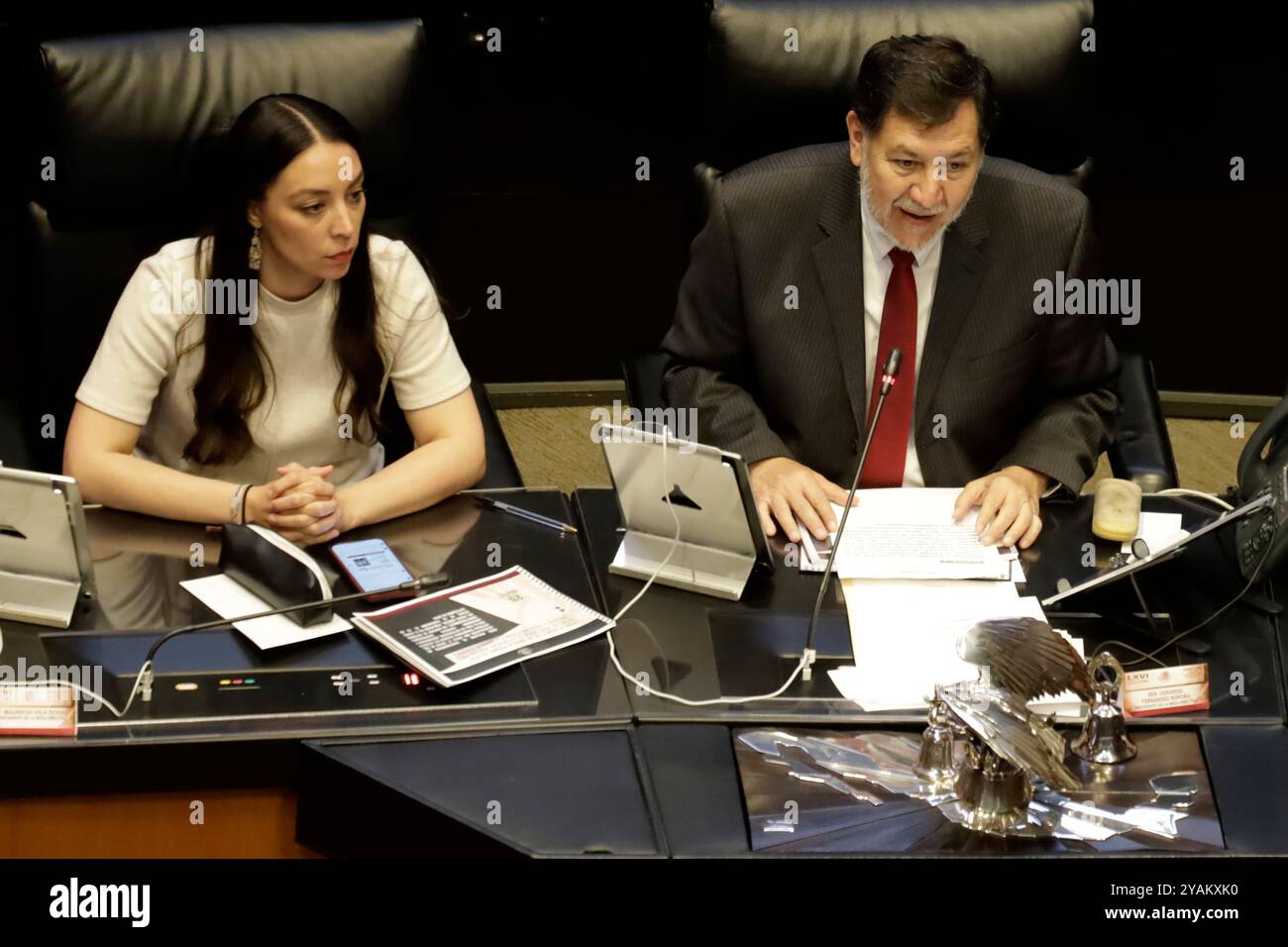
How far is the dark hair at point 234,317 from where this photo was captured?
215cm

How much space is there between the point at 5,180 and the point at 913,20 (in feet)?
6.41

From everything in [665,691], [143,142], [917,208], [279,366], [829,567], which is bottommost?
[665,691]

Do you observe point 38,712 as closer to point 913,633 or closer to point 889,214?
point 913,633

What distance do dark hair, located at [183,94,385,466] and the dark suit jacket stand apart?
464 millimetres

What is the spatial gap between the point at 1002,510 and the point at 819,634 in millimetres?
359

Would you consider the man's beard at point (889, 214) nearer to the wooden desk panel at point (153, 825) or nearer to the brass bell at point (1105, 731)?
the brass bell at point (1105, 731)

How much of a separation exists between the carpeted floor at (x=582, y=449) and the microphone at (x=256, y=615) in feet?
5.53

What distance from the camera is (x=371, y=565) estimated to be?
195 centimetres

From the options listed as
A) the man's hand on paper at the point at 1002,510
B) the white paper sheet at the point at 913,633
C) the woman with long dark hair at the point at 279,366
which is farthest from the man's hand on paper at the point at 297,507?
the man's hand on paper at the point at 1002,510

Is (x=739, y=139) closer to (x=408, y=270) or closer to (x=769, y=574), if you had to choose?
(x=408, y=270)

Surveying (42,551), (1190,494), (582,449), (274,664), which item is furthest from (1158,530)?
(582,449)

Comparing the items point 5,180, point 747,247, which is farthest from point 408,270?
point 5,180

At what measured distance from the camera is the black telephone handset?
6.20 feet
